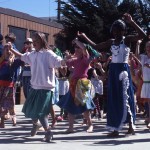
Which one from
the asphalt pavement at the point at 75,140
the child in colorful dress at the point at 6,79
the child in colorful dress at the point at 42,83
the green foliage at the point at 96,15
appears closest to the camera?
the asphalt pavement at the point at 75,140

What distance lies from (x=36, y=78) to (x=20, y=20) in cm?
1316

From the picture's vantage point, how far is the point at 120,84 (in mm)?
7648

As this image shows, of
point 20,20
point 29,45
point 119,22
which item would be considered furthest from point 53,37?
point 119,22

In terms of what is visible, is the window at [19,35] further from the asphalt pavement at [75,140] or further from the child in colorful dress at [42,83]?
the child in colorful dress at [42,83]

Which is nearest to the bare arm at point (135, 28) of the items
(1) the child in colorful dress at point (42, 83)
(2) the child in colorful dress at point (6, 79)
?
(1) the child in colorful dress at point (42, 83)

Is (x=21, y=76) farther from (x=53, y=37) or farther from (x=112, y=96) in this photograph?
(x=53, y=37)

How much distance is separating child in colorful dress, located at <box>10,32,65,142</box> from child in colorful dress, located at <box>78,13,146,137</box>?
1015mm

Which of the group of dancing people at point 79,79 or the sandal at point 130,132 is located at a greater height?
the group of dancing people at point 79,79

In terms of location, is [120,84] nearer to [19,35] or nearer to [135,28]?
[135,28]

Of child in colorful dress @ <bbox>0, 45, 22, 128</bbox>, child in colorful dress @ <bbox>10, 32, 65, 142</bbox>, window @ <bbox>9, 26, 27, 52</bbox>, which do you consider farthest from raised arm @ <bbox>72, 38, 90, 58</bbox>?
window @ <bbox>9, 26, 27, 52</bbox>

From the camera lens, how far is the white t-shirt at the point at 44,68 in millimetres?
7137

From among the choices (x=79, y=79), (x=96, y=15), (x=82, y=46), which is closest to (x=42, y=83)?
(x=79, y=79)

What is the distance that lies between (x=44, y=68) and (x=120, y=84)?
134 centimetres

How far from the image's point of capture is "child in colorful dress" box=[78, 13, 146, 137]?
7.63m
